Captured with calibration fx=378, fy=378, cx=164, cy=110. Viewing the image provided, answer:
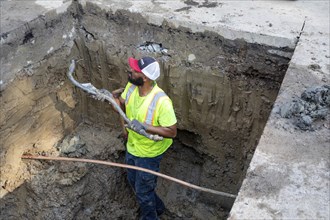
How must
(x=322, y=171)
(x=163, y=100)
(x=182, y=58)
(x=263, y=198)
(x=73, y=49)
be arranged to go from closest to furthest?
(x=263, y=198), (x=322, y=171), (x=163, y=100), (x=182, y=58), (x=73, y=49)

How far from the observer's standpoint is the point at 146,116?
3467 millimetres

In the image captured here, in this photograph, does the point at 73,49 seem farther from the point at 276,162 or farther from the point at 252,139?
the point at 276,162

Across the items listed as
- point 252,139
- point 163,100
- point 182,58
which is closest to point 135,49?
point 182,58

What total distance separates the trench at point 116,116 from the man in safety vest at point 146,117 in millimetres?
755

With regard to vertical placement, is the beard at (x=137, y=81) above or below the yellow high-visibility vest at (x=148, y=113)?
above

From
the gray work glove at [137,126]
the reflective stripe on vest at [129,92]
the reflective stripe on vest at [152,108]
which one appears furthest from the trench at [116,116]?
the gray work glove at [137,126]

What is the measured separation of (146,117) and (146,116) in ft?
0.03

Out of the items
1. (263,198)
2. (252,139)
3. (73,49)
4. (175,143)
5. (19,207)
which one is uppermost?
(263,198)

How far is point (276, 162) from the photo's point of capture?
2.52 meters

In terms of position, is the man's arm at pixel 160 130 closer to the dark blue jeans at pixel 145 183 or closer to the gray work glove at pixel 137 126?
the gray work glove at pixel 137 126

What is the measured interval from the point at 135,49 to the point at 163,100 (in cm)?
116

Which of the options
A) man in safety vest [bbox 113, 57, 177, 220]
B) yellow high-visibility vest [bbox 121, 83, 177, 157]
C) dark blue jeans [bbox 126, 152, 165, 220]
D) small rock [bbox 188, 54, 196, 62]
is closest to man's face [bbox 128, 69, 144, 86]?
man in safety vest [bbox 113, 57, 177, 220]

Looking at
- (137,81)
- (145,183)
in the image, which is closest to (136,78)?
(137,81)

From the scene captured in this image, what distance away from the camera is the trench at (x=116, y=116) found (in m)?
4.01
